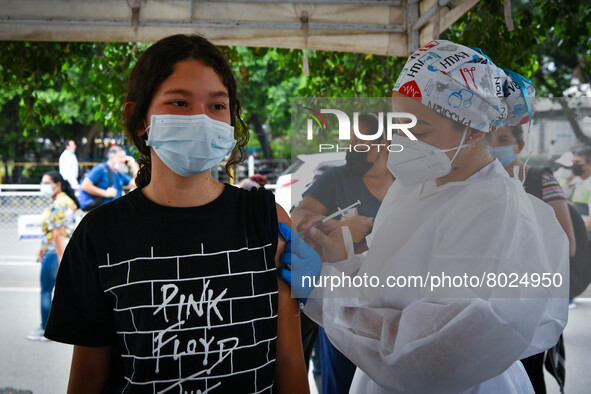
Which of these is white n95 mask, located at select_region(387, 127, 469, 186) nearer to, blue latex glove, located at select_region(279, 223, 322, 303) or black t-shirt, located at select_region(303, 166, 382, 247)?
black t-shirt, located at select_region(303, 166, 382, 247)

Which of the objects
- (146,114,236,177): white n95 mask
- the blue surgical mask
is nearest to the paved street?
the blue surgical mask

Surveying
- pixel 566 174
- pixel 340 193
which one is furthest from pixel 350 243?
pixel 566 174

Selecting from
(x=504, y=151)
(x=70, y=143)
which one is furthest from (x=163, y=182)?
(x=70, y=143)

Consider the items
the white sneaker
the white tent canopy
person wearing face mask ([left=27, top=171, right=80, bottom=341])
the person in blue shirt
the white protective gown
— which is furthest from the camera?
the person in blue shirt

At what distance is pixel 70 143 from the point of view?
665cm

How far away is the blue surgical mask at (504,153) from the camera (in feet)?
4.42

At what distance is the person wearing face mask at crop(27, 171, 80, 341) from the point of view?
522 centimetres

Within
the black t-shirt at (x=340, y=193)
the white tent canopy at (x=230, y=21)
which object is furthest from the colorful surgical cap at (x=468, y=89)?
the white tent canopy at (x=230, y=21)

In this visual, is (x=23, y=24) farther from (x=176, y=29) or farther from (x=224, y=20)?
(x=224, y=20)

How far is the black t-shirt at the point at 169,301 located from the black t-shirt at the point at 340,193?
231 mm

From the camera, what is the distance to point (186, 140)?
142 centimetres

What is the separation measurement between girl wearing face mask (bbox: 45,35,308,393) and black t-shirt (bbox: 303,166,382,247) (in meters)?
0.11

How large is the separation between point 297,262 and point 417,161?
40 cm

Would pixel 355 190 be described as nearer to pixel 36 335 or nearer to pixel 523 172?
pixel 523 172
